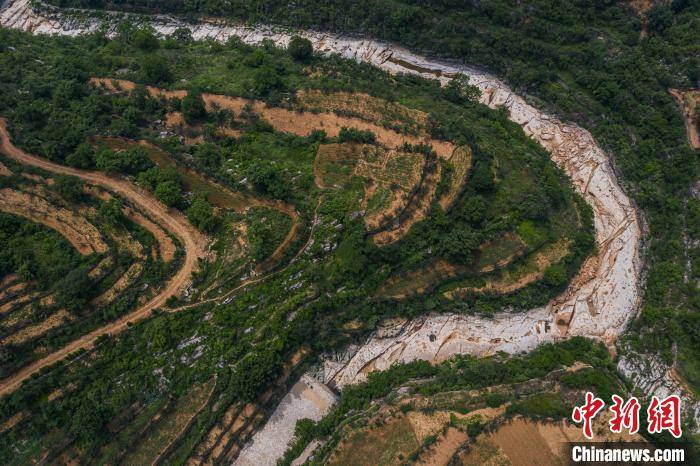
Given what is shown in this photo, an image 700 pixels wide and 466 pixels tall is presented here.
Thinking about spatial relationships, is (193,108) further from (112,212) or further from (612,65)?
(612,65)

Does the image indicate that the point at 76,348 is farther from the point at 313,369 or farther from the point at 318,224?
the point at 318,224

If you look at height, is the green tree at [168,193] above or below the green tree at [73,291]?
above

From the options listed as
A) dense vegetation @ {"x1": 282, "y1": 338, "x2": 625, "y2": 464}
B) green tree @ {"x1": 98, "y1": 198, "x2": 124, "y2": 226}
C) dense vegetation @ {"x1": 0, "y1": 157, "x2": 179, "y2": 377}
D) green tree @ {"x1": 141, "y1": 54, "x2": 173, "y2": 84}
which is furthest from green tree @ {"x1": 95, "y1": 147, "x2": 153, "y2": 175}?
dense vegetation @ {"x1": 282, "y1": 338, "x2": 625, "y2": 464}

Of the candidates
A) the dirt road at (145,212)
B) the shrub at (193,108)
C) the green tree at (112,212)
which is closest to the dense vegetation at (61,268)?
the green tree at (112,212)

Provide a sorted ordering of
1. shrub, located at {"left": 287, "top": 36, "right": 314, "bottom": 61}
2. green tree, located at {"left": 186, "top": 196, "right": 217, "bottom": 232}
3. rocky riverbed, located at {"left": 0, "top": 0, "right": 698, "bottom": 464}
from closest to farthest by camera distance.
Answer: green tree, located at {"left": 186, "top": 196, "right": 217, "bottom": 232}, rocky riverbed, located at {"left": 0, "top": 0, "right": 698, "bottom": 464}, shrub, located at {"left": 287, "top": 36, "right": 314, "bottom": 61}

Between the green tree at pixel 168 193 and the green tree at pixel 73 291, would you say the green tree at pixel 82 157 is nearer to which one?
the green tree at pixel 168 193

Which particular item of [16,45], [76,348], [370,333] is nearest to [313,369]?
[370,333]

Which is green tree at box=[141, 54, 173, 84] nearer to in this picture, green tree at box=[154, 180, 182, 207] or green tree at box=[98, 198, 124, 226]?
green tree at box=[154, 180, 182, 207]
